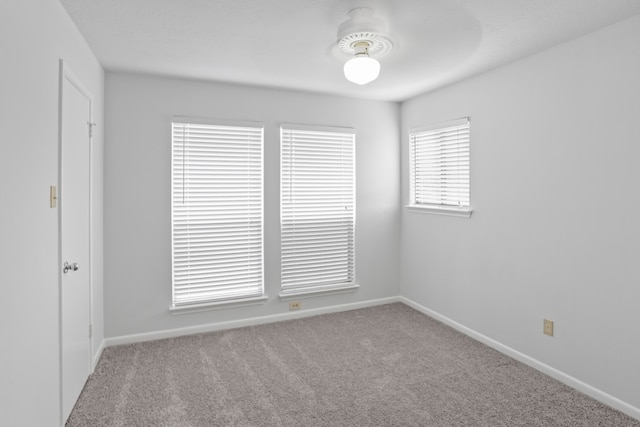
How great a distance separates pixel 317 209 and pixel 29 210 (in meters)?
2.80

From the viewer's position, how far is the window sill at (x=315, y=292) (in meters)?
4.11

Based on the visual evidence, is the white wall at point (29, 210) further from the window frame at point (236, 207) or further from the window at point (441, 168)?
the window at point (441, 168)

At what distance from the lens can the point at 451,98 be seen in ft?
12.6

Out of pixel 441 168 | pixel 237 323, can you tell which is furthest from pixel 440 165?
pixel 237 323

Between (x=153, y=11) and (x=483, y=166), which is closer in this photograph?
(x=153, y=11)

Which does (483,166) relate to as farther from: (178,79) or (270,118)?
(178,79)

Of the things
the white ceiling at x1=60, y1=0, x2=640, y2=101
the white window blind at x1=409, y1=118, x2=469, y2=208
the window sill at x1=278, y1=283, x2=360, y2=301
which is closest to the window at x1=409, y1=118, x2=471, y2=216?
the white window blind at x1=409, y1=118, x2=469, y2=208

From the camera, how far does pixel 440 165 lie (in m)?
4.06

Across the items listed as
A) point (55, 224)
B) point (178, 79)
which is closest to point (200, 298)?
point (55, 224)

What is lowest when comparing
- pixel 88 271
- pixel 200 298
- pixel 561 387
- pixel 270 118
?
pixel 561 387

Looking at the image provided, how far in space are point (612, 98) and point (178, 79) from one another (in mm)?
3438

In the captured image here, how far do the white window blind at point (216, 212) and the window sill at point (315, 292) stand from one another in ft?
0.94

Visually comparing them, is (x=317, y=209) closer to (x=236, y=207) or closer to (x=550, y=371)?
(x=236, y=207)

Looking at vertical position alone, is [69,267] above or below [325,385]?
above
